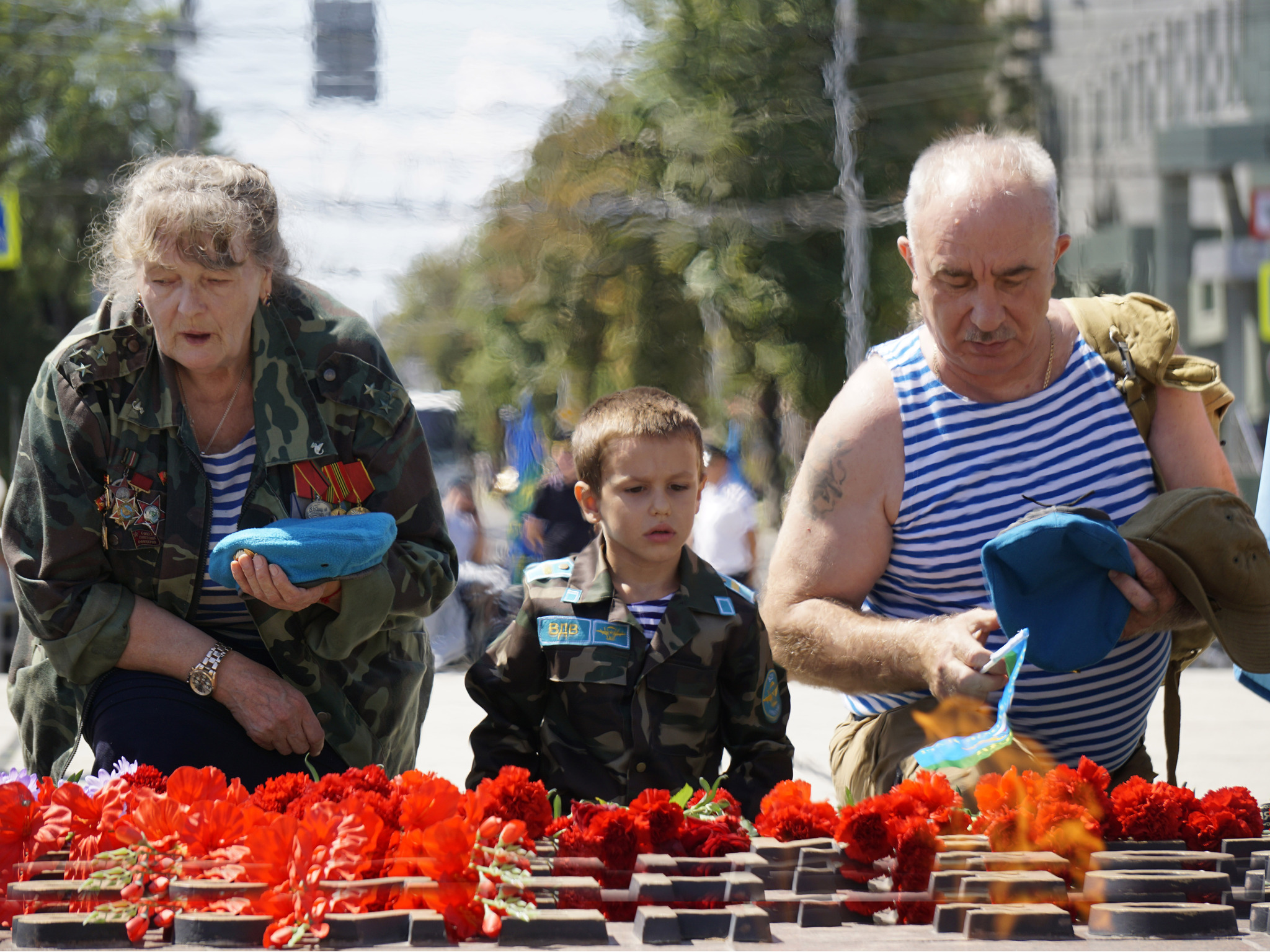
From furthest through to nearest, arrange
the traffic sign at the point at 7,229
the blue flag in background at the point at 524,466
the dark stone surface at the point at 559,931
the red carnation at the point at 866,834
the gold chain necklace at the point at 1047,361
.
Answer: the traffic sign at the point at 7,229 < the blue flag in background at the point at 524,466 < the gold chain necklace at the point at 1047,361 < the red carnation at the point at 866,834 < the dark stone surface at the point at 559,931

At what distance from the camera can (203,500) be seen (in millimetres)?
2887

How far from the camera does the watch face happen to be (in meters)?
2.80

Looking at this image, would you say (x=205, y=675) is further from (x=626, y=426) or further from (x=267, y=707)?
(x=626, y=426)

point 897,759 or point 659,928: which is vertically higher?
point 659,928

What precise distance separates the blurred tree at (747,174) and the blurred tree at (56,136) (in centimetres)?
674

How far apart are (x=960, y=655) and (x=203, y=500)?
151 centimetres

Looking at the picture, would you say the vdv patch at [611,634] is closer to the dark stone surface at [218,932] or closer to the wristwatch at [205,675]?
the wristwatch at [205,675]

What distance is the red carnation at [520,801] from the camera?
1.95 meters

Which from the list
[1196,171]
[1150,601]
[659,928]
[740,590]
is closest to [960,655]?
[1150,601]

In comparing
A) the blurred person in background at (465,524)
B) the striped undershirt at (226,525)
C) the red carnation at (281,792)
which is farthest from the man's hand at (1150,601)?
the blurred person in background at (465,524)

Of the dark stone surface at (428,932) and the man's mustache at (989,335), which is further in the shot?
the man's mustache at (989,335)

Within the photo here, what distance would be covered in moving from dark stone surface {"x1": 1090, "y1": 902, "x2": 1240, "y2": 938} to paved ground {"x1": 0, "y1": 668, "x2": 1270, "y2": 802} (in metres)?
3.31

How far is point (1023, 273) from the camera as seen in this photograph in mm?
2920

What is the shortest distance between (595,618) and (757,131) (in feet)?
72.3
